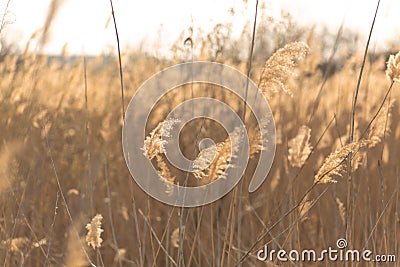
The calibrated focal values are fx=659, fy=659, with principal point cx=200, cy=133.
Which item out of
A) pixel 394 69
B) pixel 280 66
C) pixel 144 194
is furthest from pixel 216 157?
pixel 144 194

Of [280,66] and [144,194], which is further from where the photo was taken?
[144,194]

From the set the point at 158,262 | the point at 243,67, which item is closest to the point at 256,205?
the point at 158,262

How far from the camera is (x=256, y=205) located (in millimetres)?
2242

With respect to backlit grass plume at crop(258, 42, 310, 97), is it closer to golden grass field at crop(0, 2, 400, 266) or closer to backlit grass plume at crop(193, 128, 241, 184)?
backlit grass plume at crop(193, 128, 241, 184)

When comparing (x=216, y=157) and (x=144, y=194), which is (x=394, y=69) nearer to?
(x=216, y=157)

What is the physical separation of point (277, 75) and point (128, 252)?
49.6 inches

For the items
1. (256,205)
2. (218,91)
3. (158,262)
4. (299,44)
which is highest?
(299,44)

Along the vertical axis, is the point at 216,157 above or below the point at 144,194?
above

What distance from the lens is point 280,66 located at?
1.14 m

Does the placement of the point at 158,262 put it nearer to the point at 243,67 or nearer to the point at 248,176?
the point at 248,176

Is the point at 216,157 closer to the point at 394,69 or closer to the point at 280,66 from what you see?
the point at 280,66

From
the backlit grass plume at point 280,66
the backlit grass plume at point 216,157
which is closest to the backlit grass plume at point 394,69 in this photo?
the backlit grass plume at point 280,66

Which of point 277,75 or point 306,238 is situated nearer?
point 277,75

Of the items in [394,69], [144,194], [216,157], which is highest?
[394,69]
